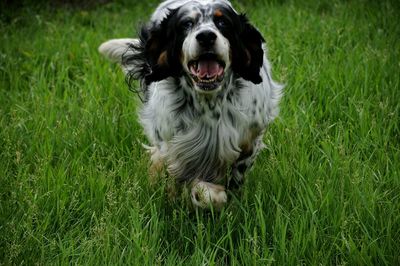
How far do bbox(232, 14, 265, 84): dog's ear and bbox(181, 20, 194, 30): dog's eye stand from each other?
26 centimetres

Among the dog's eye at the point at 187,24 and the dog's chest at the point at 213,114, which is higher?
the dog's eye at the point at 187,24

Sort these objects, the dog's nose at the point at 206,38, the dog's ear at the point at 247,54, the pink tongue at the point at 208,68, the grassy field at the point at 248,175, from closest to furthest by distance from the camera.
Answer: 1. the grassy field at the point at 248,175
2. the dog's nose at the point at 206,38
3. the pink tongue at the point at 208,68
4. the dog's ear at the point at 247,54

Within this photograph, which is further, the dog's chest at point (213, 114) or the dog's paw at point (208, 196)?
the dog's chest at point (213, 114)

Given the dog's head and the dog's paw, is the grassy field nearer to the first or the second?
the dog's paw

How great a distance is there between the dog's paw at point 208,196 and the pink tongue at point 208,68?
0.59 meters

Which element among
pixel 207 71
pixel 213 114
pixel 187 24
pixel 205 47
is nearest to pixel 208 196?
pixel 213 114

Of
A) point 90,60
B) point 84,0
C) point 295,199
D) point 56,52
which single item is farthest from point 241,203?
point 84,0

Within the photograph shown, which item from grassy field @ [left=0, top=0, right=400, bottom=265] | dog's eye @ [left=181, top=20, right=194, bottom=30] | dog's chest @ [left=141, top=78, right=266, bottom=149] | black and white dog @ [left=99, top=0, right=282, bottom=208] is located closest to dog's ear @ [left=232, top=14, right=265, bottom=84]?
black and white dog @ [left=99, top=0, right=282, bottom=208]

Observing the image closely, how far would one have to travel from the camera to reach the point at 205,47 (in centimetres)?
313

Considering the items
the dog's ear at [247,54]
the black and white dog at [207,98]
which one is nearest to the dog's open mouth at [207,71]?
the black and white dog at [207,98]

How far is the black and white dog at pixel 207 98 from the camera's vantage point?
3268mm

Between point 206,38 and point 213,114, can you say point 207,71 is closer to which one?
point 206,38

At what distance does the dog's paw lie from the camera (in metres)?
3.29

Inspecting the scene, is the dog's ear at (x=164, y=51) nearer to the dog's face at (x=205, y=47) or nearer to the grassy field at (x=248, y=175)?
the dog's face at (x=205, y=47)
